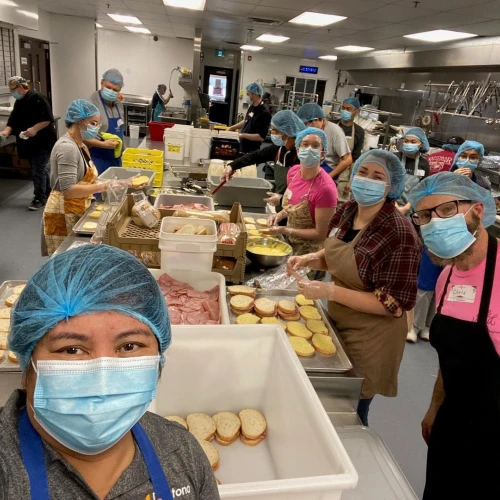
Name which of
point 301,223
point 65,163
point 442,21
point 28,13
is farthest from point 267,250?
point 28,13

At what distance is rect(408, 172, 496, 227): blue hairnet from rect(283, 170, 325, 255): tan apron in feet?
3.39

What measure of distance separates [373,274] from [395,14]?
5.03 metres

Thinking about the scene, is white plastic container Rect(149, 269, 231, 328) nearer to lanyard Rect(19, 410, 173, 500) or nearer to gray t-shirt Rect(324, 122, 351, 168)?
lanyard Rect(19, 410, 173, 500)

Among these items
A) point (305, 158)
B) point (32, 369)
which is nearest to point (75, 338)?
point (32, 369)

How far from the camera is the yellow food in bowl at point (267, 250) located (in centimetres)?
243

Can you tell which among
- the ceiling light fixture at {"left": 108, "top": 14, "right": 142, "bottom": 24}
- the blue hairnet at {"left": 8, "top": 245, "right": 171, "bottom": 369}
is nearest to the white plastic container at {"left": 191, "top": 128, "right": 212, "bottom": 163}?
the blue hairnet at {"left": 8, "top": 245, "right": 171, "bottom": 369}

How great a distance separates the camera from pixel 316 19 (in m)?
6.30

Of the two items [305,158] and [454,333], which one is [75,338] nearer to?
[454,333]

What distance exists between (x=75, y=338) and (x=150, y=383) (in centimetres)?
17

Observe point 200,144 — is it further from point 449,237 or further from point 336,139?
point 449,237

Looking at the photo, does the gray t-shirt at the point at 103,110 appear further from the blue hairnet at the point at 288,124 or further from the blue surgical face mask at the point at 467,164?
the blue surgical face mask at the point at 467,164

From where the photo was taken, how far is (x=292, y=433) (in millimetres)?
1229

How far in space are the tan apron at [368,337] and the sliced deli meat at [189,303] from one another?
59cm

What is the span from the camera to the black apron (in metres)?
1.37
